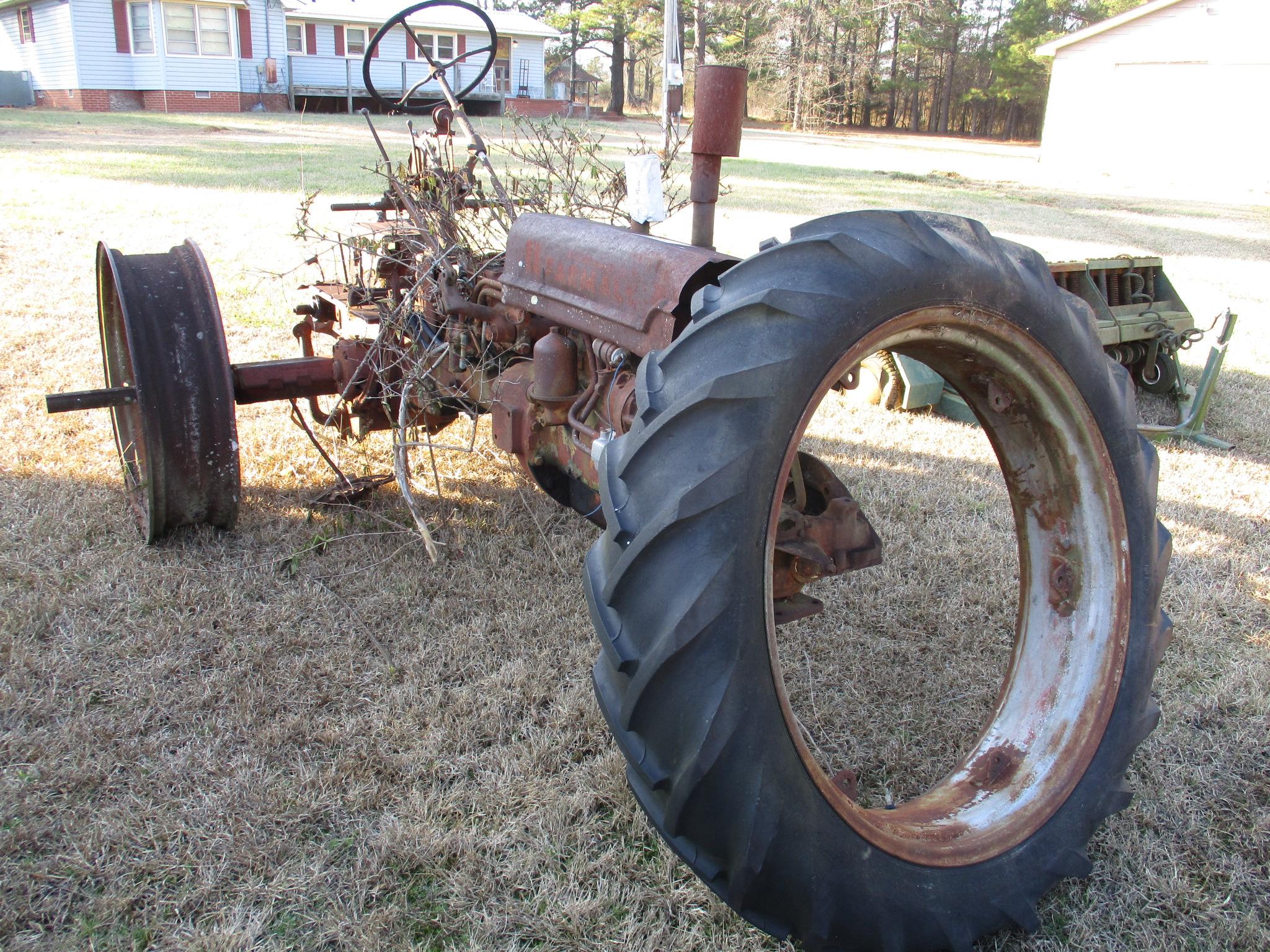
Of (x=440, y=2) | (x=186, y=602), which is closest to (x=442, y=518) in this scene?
(x=186, y=602)

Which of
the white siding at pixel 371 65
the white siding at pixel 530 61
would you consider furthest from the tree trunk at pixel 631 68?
the white siding at pixel 371 65

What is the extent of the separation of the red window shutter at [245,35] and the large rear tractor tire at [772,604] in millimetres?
28588

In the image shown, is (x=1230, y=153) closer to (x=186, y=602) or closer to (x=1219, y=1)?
(x=1219, y=1)

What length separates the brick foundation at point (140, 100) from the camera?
78.5ft

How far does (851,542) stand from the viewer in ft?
6.53

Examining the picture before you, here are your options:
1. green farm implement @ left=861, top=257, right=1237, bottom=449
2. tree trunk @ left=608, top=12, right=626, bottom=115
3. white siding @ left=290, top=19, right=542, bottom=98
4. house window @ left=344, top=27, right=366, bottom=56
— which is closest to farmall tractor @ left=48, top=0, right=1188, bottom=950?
green farm implement @ left=861, top=257, right=1237, bottom=449

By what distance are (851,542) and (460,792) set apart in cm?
100

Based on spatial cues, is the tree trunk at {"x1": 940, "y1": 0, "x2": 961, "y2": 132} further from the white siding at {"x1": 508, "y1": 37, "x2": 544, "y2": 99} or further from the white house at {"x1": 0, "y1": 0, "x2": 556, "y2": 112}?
the white house at {"x1": 0, "y1": 0, "x2": 556, "y2": 112}

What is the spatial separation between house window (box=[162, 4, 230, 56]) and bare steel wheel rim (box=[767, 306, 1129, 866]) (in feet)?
91.9

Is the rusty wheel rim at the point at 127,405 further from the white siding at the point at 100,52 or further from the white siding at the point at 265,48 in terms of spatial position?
the white siding at the point at 265,48

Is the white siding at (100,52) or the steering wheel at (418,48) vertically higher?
the white siding at (100,52)

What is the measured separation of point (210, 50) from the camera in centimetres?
2517

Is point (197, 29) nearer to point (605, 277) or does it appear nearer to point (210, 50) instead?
point (210, 50)

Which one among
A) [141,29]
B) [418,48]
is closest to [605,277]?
[418,48]
